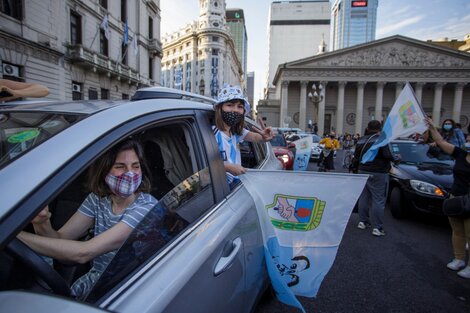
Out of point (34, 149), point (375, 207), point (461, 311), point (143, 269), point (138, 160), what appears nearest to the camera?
point (34, 149)

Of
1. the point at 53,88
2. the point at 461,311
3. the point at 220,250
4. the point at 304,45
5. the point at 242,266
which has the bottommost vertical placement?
the point at 461,311

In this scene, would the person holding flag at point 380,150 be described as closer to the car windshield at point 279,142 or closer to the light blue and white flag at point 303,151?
the light blue and white flag at point 303,151

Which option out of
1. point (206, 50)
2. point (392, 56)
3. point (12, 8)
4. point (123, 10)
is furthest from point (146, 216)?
point (206, 50)

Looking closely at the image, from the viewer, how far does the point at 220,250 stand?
4.34ft

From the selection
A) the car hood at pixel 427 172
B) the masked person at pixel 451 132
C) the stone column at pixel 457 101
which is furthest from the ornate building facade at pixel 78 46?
the stone column at pixel 457 101

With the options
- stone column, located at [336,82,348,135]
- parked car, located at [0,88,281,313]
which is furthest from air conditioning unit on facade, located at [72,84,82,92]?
stone column, located at [336,82,348,135]

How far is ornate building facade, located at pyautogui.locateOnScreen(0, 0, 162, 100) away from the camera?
15750mm

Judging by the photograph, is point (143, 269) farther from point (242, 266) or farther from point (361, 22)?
point (361, 22)

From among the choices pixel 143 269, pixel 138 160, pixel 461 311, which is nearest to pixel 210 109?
pixel 138 160

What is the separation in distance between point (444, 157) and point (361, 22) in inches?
5618

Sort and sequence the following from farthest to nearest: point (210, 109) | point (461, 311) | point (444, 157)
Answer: point (444, 157) < point (461, 311) < point (210, 109)

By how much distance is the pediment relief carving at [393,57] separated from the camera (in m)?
47.6

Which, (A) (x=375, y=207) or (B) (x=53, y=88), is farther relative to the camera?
(B) (x=53, y=88)

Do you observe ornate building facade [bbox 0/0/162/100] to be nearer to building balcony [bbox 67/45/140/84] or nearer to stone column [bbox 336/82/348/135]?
building balcony [bbox 67/45/140/84]
